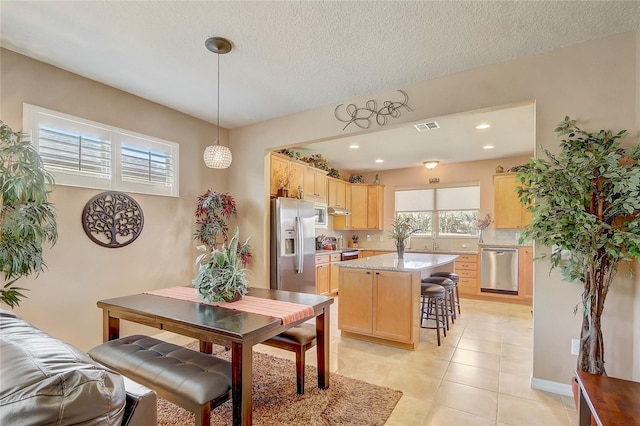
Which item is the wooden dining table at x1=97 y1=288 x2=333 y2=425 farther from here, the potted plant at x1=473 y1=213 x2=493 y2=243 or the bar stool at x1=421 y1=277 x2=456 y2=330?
the potted plant at x1=473 y1=213 x2=493 y2=243

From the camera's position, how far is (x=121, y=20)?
7.03 feet

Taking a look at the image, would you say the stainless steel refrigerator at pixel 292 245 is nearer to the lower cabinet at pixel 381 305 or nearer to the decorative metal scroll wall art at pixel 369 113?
the lower cabinet at pixel 381 305

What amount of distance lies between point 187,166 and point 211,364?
2751mm

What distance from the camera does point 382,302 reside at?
3.48m

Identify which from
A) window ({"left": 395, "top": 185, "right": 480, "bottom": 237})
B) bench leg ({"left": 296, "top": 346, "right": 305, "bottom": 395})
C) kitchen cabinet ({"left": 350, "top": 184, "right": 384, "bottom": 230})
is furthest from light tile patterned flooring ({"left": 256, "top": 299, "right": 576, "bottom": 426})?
kitchen cabinet ({"left": 350, "top": 184, "right": 384, "bottom": 230})

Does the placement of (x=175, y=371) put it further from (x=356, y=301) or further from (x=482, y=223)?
(x=482, y=223)

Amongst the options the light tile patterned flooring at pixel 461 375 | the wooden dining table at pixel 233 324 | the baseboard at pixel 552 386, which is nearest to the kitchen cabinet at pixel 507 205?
the light tile patterned flooring at pixel 461 375

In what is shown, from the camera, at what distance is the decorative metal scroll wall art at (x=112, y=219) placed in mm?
2996

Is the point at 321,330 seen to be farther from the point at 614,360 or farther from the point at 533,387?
the point at 614,360

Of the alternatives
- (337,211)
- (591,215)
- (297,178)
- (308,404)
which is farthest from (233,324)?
(337,211)

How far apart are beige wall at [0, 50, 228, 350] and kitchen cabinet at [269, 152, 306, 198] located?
1.02 meters

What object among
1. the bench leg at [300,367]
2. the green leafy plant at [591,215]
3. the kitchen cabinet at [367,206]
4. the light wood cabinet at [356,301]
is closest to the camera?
the green leafy plant at [591,215]

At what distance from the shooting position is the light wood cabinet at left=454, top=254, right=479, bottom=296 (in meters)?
5.79

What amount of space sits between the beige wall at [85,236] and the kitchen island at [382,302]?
6.66ft
